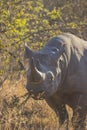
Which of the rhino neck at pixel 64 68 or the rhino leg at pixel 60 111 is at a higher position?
the rhino neck at pixel 64 68

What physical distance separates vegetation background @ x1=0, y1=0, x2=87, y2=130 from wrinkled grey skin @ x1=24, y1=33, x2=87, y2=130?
1.35 feet

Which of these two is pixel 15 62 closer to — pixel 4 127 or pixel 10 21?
pixel 10 21

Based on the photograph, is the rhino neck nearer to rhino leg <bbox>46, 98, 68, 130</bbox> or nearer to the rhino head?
the rhino head

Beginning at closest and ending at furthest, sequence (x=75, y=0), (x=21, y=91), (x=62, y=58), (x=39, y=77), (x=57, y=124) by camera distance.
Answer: (x=39, y=77)
(x=62, y=58)
(x=57, y=124)
(x=21, y=91)
(x=75, y=0)

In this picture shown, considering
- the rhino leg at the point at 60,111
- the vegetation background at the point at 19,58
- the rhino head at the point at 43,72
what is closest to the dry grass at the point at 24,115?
the vegetation background at the point at 19,58

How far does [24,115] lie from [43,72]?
122cm

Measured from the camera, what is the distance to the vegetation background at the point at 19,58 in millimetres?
6438

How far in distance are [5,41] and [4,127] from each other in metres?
1.90

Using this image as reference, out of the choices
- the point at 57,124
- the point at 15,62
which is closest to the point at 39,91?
the point at 57,124

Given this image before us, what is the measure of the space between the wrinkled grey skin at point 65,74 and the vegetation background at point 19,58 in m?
0.41

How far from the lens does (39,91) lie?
5.64 metres

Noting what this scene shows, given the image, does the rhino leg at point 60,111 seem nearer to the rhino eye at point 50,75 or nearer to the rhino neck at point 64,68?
the rhino neck at point 64,68

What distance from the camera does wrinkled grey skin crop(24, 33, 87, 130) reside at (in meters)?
5.85

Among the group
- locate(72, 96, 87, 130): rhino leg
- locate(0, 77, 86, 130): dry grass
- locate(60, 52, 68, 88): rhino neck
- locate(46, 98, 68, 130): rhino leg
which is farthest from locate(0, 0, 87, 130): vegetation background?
locate(60, 52, 68, 88): rhino neck
